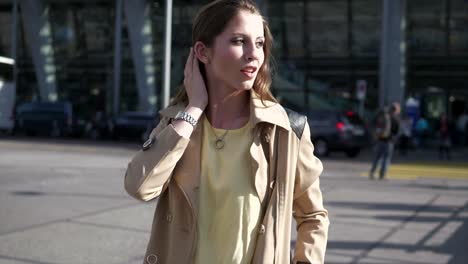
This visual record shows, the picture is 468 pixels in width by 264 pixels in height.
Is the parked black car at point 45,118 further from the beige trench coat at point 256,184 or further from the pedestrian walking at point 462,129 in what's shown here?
the beige trench coat at point 256,184

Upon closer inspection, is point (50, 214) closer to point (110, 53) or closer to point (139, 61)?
point (139, 61)

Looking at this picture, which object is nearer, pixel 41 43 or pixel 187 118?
pixel 187 118

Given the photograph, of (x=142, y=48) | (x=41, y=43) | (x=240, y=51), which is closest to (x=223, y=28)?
(x=240, y=51)

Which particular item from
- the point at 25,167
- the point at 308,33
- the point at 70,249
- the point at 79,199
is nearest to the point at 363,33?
the point at 308,33

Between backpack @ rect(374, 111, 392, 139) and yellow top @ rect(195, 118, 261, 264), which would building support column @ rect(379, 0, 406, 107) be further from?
yellow top @ rect(195, 118, 261, 264)

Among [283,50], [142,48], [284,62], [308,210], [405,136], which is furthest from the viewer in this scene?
[283,50]

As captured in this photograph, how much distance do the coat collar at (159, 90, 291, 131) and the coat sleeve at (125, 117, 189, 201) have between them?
149 millimetres

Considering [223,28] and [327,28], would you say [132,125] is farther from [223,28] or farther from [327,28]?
[223,28]

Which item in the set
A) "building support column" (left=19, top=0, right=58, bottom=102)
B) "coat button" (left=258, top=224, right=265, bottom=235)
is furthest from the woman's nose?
"building support column" (left=19, top=0, right=58, bottom=102)

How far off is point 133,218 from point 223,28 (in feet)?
22.8

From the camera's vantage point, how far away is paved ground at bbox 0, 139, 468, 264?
713 cm

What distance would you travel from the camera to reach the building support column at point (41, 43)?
40.7m

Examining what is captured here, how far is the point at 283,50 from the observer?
1524 inches

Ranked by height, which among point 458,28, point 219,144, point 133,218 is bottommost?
point 133,218
